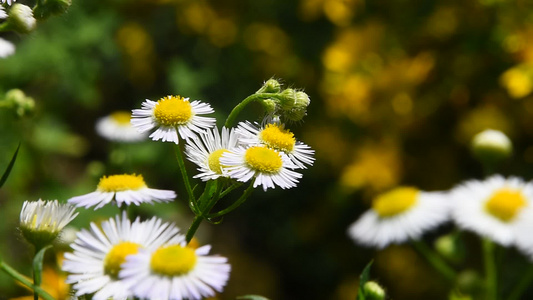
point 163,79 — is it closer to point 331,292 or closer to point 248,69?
point 248,69

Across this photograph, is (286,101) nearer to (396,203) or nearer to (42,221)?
(42,221)

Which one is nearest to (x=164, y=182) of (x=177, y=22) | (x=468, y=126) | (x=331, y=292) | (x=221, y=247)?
(x=221, y=247)

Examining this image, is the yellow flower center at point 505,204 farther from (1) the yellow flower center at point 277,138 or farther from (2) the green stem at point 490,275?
(1) the yellow flower center at point 277,138

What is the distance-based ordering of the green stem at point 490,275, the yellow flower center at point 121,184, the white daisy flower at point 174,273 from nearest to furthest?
the white daisy flower at point 174,273 < the yellow flower center at point 121,184 < the green stem at point 490,275

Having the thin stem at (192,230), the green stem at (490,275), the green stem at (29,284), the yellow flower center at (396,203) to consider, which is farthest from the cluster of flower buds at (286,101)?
the yellow flower center at (396,203)

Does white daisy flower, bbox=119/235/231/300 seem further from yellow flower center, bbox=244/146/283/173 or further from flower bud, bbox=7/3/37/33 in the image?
flower bud, bbox=7/3/37/33

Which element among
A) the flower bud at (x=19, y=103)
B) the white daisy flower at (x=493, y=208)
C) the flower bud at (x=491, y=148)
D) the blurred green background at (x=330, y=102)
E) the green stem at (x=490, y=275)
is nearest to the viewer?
the flower bud at (x=19, y=103)

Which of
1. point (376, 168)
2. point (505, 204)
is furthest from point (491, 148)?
point (376, 168)
